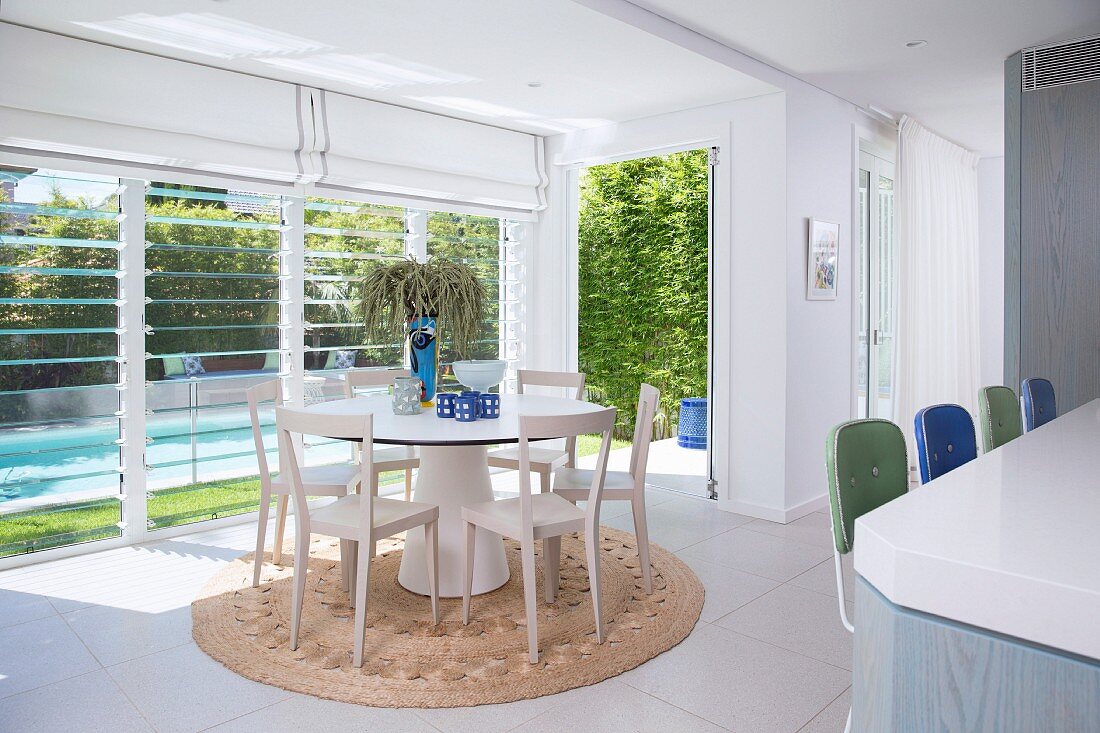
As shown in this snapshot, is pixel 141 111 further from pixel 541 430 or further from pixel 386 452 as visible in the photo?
pixel 541 430

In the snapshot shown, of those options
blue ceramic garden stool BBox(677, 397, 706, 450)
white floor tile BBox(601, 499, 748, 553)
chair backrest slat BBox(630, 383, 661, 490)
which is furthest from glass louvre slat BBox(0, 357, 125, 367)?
blue ceramic garden stool BBox(677, 397, 706, 450)

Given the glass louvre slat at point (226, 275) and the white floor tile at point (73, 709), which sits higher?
the glass louvre slat at point (226, 275)

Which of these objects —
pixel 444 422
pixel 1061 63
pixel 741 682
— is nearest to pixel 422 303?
pixel 444 422

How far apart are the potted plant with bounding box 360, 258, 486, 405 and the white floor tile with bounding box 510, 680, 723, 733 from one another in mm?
1666

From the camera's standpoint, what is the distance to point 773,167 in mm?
4504

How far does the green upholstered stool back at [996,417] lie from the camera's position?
7.91ft

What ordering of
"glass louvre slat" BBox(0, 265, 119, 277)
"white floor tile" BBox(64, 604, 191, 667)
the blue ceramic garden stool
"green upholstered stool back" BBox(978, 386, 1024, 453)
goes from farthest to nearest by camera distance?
the blue ceramic garden stool → "glass louvre slat" BBox(0, 265, 119, 277) → "white floor tile" BBox(64, 604, 191, 667) → "green upholstered stool back" BBox(978, 386, 1024, 453)

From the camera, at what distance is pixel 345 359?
191 inches

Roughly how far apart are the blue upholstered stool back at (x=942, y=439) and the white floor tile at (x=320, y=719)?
1.57 meters

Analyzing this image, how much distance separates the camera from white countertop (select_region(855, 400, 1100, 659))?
2.71ft

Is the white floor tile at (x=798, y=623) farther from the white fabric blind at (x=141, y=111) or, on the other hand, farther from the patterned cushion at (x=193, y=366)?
the white fabric blind at (x=141, y=111)

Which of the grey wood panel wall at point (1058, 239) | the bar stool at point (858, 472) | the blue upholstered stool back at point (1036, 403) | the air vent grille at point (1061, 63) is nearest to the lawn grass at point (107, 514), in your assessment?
the bar stool at point (858, 472)

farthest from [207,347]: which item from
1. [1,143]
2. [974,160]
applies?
[974,160]

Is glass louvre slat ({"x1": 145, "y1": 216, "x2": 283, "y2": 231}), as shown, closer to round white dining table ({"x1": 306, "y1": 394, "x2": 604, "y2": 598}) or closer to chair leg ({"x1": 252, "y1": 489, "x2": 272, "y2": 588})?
round white dining table ({"x1": 306, "y1": 394, "x2": 604, "y2": 598})
